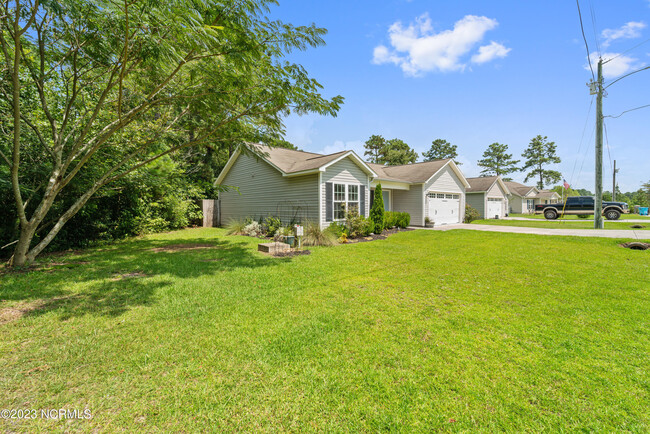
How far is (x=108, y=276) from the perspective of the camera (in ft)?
17.3

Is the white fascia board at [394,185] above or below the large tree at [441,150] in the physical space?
below

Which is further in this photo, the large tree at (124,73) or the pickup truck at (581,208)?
the pickup truck at (581,208)

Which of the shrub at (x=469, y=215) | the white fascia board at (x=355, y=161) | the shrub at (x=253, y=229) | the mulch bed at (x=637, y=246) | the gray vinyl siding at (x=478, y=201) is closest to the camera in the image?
the mulch bed at (x=637, y=246)

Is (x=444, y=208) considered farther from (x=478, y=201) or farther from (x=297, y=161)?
(x=297, y=161)

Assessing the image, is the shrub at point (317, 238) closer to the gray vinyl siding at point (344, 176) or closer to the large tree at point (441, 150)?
the gray vinyl siding at point (344, 176)

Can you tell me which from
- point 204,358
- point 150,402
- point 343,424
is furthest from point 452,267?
point 150,402

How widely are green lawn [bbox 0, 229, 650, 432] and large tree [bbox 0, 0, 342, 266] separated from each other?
284cm

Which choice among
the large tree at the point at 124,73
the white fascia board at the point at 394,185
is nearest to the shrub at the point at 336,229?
the large tree at the point at 124,73

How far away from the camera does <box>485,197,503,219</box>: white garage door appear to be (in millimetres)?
22844

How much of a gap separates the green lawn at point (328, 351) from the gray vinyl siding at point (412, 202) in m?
10.5

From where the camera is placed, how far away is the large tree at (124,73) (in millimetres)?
3926

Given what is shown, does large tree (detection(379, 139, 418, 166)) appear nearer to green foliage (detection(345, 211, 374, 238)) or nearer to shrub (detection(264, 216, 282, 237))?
green foliage (detection(345, 211, 374, 238))

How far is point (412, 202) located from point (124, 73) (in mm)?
15218

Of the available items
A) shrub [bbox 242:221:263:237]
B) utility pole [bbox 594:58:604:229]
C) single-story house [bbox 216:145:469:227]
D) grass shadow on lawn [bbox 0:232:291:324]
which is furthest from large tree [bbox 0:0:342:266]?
utility pole [bbox 594:58:604:229]
